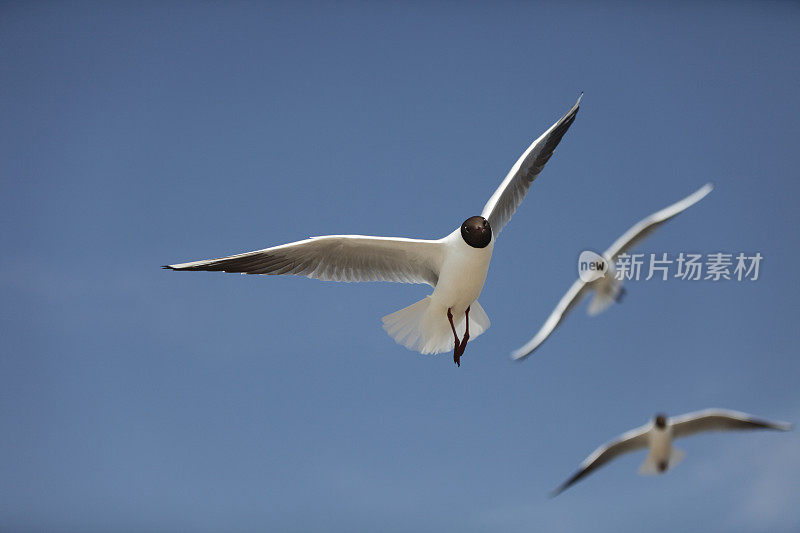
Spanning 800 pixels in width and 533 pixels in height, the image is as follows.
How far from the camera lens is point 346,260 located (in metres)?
2.72

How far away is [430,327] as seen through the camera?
2803 mm

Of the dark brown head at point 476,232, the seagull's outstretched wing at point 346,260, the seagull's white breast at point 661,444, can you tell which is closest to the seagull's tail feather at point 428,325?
the seagull's outstretched wing at point 346,260

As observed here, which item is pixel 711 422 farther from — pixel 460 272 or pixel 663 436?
pixel 460 272

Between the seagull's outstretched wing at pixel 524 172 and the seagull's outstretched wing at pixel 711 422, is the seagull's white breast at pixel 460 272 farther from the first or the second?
the seagull's outstretched wing at pixel 711 422

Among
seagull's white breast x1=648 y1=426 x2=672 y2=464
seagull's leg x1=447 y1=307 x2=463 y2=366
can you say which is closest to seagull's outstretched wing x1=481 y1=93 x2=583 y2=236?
seagull's leg x1=447 y1=307 x2=463 y2=366

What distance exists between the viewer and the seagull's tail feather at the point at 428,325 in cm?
276

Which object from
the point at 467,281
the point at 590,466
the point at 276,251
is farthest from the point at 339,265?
the point at 590,466

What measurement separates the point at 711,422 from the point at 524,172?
1.08 meters

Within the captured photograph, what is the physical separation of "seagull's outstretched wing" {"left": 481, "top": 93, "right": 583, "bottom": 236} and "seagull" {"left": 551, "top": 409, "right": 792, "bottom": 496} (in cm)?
87

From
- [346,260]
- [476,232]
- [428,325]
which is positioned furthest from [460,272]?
[346,260]

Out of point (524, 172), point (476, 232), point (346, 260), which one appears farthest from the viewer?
point (524, 172)

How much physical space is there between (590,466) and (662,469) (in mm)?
240

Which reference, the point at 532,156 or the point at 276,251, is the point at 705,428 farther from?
the point at 276,251

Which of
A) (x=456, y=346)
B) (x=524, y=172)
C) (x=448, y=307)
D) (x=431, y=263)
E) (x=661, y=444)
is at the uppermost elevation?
(x=524, y=172)
